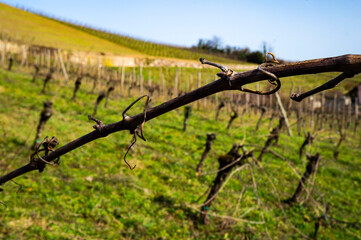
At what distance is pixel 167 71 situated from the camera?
28.5 meters

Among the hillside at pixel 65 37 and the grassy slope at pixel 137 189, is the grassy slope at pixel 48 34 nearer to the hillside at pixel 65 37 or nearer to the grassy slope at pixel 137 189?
the hillside at pixel 65 37

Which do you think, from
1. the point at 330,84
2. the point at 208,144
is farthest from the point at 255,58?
the point at 208,144

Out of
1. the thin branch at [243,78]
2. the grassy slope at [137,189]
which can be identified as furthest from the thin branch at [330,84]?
the grassy slope at [137,189]

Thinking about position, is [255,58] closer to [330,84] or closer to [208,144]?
[330,84]

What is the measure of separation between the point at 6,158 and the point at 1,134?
1858mm

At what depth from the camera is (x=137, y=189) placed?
6.91 meters

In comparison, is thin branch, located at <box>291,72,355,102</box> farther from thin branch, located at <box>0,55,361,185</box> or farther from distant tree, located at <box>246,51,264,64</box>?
distant tree, located at <box>246,51,264,64</box>

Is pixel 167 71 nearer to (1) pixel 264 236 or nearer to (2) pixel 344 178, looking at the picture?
(2) pixel 344 178

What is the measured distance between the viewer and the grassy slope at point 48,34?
3606 centimetres

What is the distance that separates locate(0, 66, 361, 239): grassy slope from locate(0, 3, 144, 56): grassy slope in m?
27.7

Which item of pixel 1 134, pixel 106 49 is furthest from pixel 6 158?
pixel 106 49

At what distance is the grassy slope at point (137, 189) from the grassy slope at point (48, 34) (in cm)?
2768

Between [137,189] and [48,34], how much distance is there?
42.5 meters

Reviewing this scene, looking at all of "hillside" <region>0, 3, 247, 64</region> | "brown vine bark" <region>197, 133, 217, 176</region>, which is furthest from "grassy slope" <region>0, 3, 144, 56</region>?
"brown vine bark" <region>197, 133, 217, 176</region>
